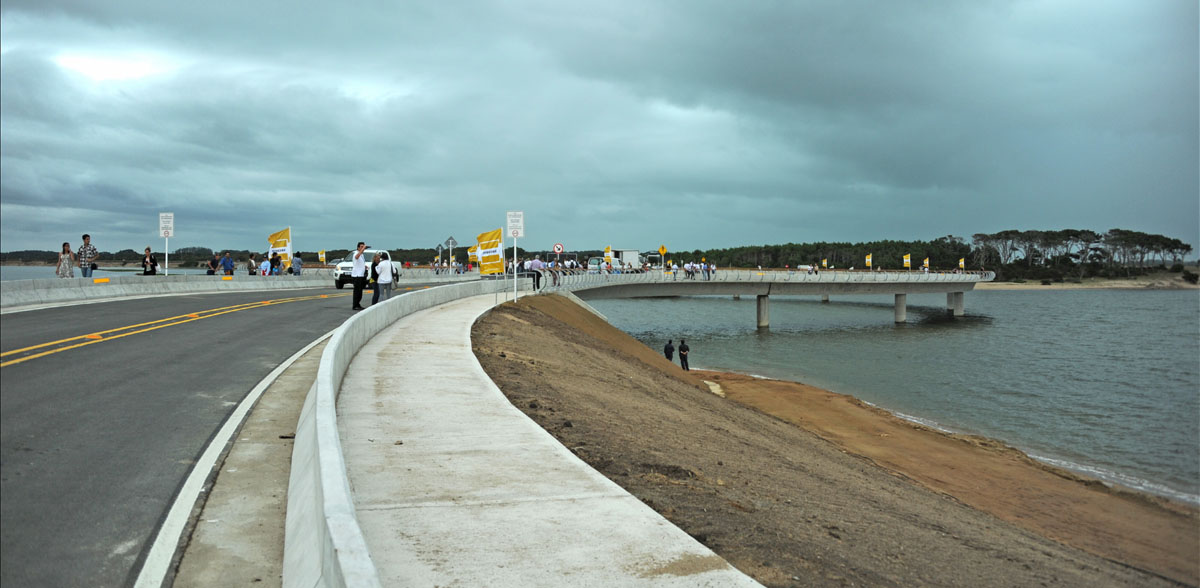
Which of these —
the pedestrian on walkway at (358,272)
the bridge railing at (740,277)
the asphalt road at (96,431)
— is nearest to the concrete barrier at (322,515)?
the asphalt road at (96,431)

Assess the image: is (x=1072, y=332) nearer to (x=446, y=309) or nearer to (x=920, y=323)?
(x=920, y=323)

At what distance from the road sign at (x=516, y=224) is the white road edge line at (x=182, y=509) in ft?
55.9

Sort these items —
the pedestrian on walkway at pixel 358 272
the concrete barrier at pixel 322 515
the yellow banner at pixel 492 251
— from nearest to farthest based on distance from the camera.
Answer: the concrete barrier at pixel 322 515, the pedestrian on walkway at pixel 358 272, the yellow banner at pixel 492 251

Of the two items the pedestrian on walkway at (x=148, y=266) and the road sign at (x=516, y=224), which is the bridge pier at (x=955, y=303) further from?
the pedestrian on walkway at (x=148, y=266)

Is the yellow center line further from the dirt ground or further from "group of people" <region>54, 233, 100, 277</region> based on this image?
the dirt ground

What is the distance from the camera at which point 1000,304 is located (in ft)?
390

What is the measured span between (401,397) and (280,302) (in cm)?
1675

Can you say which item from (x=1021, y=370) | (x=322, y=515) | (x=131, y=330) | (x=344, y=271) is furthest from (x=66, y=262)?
(x=1021, y=370)

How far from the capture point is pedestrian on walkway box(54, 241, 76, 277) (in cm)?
416

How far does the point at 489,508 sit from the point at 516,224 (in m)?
21.5

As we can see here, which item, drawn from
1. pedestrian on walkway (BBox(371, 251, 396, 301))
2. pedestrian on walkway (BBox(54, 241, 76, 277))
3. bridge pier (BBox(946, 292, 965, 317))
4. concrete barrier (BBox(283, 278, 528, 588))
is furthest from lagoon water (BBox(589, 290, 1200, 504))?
pedestrian on walkway (BBox(54, 241, 76, 277))

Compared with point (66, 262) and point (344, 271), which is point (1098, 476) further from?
point (344, 271)

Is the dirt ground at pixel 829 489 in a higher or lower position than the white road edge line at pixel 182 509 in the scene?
lower

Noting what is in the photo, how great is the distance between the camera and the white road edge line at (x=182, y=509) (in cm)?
501
